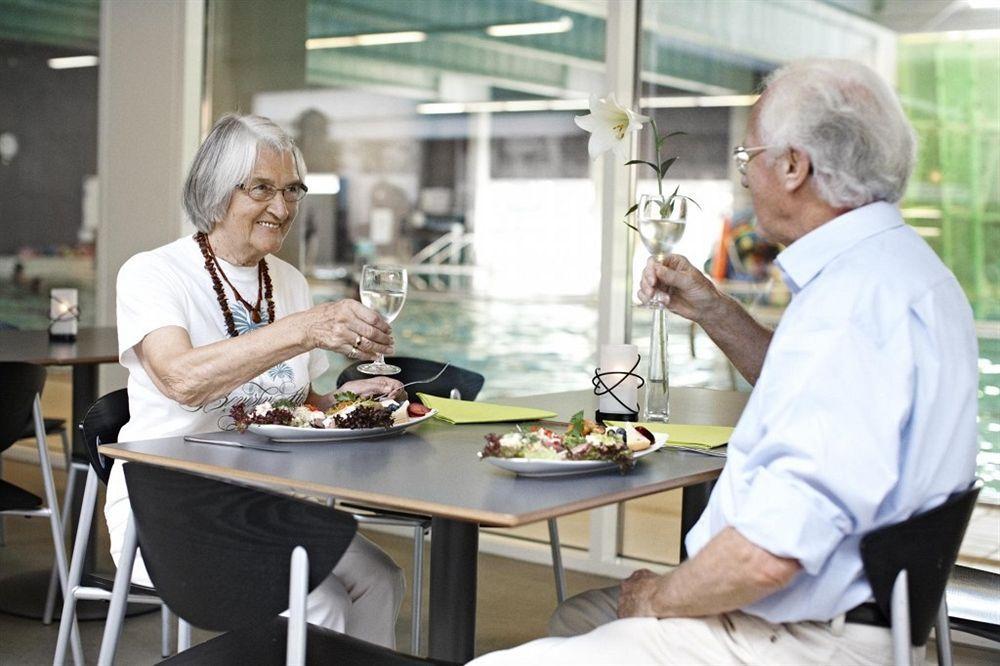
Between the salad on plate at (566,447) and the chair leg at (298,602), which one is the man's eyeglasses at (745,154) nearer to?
the salad on plate at (566,447)

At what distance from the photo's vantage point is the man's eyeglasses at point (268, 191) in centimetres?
259

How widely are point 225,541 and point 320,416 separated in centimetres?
51

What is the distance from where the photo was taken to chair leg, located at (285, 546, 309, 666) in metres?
1.58

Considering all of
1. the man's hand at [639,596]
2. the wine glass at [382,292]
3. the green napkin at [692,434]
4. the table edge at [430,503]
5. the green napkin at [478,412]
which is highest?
the wine glass at [382,292]

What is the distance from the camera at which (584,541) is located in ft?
15.5

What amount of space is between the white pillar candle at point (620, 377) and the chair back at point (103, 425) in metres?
1.02

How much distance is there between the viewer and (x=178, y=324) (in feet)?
7.72

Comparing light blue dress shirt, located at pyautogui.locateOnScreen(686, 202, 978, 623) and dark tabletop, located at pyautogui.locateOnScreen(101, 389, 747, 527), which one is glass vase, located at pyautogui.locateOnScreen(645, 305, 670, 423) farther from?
light blue dress shirt, located at pyautogui.locateOnScreen(686, 202, 978, 623)

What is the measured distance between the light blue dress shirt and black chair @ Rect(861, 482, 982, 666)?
0.09ft

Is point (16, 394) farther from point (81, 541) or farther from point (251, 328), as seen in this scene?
point (251, 328)

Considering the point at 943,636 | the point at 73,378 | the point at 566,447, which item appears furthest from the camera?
the point at 73,378

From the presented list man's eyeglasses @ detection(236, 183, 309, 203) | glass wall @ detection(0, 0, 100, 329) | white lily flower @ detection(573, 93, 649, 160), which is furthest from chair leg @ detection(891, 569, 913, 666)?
glass wall @ detection(0, 0, 100, 329)

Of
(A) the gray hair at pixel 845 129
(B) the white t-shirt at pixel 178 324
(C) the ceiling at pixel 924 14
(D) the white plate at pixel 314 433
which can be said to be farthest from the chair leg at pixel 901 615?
(C) the ceiling at pixel 924 14

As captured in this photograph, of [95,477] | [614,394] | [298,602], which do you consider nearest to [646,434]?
[614,394]
